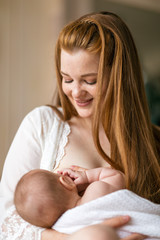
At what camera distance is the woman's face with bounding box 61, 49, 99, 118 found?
139 cm

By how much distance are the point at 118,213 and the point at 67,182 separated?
9.3 inches

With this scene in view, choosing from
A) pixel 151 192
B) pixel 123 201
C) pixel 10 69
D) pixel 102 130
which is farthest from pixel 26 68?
pixel 123 201

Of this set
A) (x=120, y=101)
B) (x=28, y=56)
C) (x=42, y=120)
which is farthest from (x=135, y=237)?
(x=28, y=56)

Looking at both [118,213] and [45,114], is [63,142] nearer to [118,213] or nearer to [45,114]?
[45,114]

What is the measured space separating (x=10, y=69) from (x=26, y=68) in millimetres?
164

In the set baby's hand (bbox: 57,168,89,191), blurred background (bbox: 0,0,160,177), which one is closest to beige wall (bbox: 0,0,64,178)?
blurred background (bbox: 0,0,160,177)

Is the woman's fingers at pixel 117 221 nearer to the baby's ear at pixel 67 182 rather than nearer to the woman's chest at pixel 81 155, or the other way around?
the baby's ear at pixel 67 182

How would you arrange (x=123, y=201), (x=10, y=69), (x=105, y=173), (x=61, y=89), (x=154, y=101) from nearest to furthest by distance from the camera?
(x=123, y=201), (x=105, y=173), (x=61, y=89), (x=10, y=69), (x=154, y=101)

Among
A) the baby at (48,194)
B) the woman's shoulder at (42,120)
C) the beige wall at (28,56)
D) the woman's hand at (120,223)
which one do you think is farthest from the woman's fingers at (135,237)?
the beige wall at (28,56)

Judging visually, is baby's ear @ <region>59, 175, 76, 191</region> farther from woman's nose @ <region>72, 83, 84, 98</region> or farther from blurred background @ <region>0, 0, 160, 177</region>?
blurred background @ <region>0, 0, 160, 177</region>

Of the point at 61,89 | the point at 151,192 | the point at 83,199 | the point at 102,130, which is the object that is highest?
the point at 61,89

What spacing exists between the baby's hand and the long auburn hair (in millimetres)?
193

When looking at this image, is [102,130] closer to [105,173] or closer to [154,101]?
[105,173]

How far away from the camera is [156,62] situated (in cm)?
360
